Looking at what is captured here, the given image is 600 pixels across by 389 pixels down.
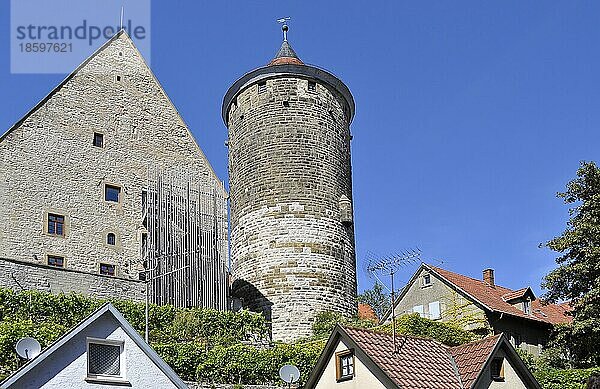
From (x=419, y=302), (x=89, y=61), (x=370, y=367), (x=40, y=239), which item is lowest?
(x=370, y=367)

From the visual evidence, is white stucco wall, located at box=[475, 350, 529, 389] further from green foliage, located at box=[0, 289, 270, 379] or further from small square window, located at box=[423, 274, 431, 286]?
small square window, located at box=[423, 274, 431, 286]

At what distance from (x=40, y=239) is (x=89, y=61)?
9.50 meters

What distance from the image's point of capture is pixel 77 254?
1494 inches

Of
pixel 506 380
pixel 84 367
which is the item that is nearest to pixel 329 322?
pixel 506 380

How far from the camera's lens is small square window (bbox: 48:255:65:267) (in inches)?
1455

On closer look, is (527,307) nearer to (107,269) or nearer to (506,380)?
(506,380)

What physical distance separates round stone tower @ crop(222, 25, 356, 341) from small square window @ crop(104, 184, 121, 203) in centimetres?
527

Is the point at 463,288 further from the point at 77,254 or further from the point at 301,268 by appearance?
the point at 77,254

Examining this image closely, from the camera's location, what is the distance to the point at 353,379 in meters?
21.8

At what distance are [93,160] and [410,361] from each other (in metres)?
22.1

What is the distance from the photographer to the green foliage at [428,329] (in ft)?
111

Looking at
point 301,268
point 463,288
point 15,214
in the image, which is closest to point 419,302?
point 463,288

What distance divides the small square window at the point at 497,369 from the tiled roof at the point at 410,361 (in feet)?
3.48

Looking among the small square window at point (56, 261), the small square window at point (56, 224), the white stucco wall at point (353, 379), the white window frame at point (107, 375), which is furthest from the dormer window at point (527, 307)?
the white window frame at point (107, 375)
